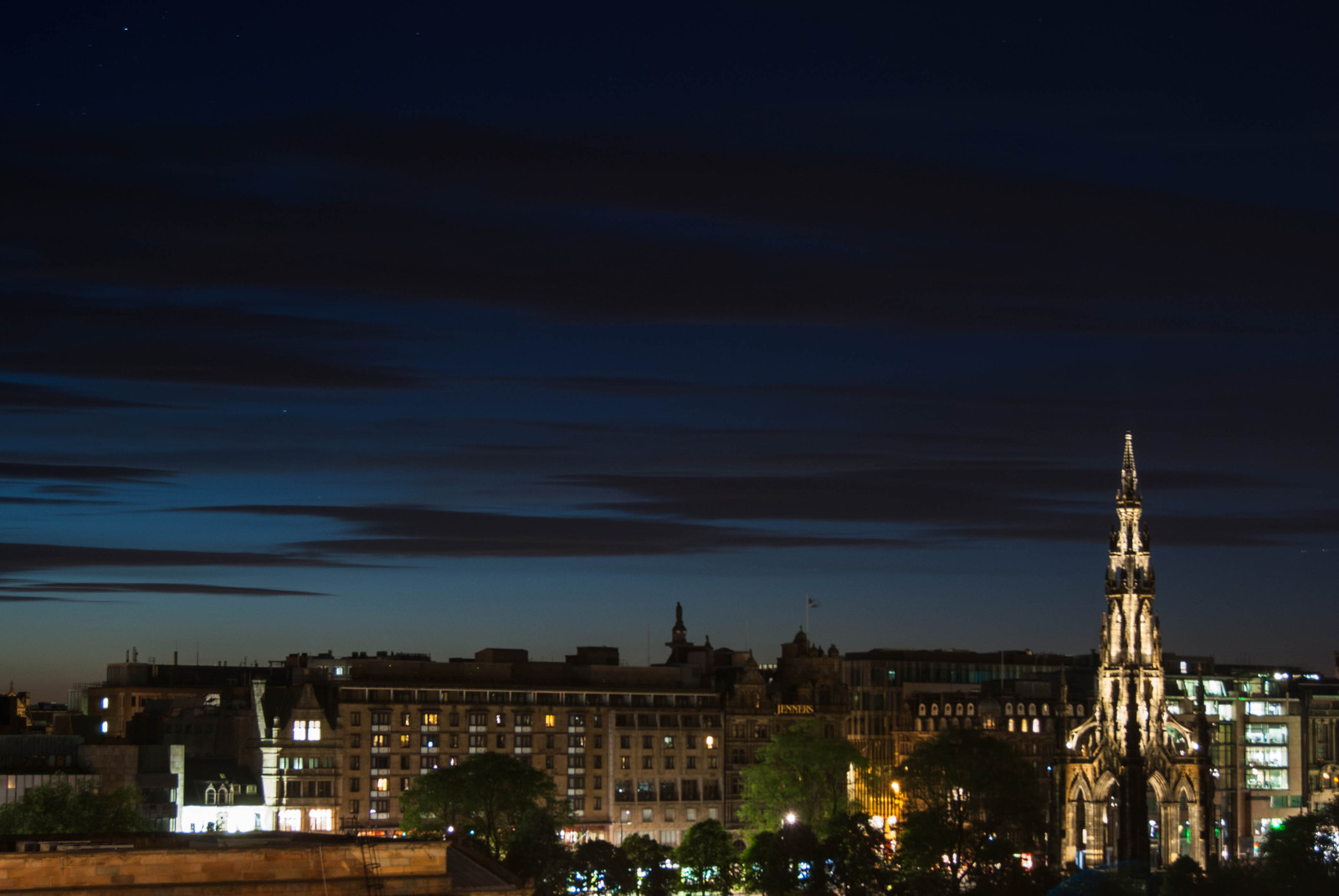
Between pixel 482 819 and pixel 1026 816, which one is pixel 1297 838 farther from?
pixel 482 819

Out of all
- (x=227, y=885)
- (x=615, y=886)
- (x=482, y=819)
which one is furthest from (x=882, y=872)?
(x=227, y=885)

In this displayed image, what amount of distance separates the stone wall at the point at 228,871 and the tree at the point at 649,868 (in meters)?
112

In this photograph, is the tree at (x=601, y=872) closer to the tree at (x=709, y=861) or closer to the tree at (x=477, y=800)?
the tree at (x=709, y=861)

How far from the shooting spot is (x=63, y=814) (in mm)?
173000

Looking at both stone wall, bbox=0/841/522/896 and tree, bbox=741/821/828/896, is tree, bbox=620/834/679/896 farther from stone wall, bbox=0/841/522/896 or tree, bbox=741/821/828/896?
stone wall, bbox=0/841/522/896

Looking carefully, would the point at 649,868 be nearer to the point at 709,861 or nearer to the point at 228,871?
the point at 709,861

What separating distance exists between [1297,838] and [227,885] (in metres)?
115

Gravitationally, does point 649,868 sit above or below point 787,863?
below

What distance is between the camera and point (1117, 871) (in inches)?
7293

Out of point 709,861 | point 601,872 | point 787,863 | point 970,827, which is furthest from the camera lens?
point 970,827

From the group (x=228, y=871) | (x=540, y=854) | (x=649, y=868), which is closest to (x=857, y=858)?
(x=649, y=868)

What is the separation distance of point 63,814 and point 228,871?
110762 mm

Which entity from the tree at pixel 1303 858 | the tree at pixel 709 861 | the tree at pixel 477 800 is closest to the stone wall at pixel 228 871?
the tree at pixel 1303 858

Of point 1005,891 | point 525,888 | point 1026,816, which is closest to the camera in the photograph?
point 525,888
